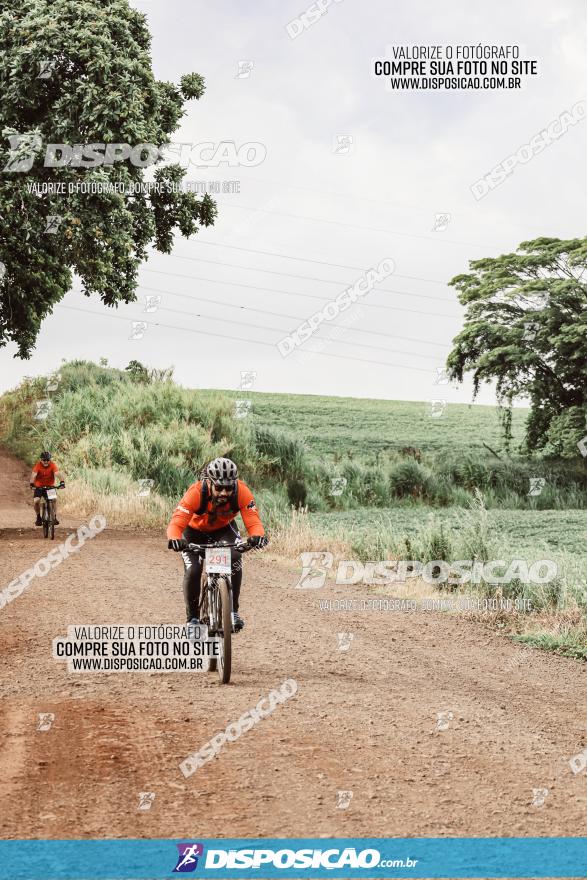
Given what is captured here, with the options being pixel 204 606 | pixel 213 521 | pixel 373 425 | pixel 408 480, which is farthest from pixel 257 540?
pixel 373 425

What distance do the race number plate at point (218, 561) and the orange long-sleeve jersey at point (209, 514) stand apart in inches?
12.7

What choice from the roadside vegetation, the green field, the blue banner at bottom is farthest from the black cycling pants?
the green field

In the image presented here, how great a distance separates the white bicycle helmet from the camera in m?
8.27

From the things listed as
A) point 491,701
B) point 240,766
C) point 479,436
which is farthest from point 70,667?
point 479,436

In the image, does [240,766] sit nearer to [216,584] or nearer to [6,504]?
[216,584]

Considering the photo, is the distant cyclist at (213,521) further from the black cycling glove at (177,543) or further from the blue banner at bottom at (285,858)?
the blue banner at bottom at (285,858)

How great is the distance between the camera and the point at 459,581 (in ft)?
47.2

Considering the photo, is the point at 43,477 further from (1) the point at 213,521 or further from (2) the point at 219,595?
(2) the point at 219,595

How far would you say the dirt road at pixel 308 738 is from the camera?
17.5 feet

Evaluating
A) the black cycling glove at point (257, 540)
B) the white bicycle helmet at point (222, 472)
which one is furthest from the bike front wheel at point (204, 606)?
the white bicycle helmet at point (222, 472)

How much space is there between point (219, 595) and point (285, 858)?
3.83 m

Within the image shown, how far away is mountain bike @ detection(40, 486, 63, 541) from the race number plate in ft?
46.9

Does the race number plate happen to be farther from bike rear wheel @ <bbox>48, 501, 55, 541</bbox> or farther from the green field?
the green field

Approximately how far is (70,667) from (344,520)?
18.9m
